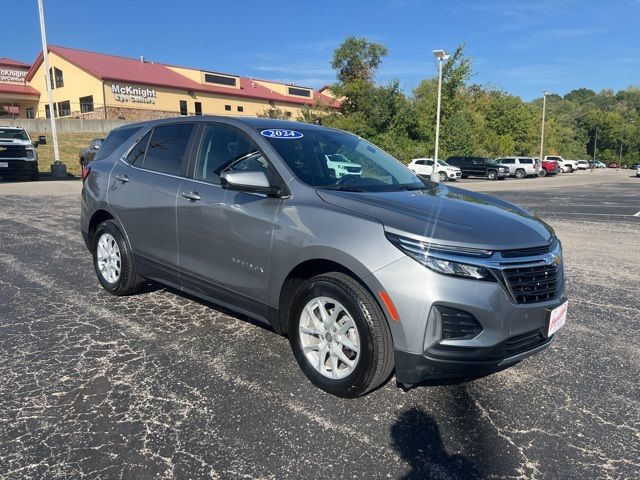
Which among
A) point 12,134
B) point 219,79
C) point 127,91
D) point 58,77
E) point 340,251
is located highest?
point 219,79

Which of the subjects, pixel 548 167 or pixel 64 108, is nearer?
pixel 548 167

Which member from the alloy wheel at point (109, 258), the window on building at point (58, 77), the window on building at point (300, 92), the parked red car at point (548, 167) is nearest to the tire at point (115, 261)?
the alloy wheel at point (109, 258)

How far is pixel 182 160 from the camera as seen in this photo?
4.19 meters

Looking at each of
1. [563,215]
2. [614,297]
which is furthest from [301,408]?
[563,215]

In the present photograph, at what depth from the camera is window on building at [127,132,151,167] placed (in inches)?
185

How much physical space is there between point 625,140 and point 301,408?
4735 inches

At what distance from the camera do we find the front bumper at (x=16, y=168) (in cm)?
1794

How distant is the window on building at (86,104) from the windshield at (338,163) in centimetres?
4299

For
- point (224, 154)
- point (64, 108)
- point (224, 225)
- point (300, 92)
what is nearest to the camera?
point (224, 225)

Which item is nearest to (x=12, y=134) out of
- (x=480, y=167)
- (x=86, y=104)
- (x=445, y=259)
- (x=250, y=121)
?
(x=250, y=121)

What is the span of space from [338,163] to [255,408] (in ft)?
6.21

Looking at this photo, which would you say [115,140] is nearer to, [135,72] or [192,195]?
[192,195]

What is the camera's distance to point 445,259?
263 centimetres

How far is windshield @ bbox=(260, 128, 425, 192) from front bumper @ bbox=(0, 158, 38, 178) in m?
17.8
